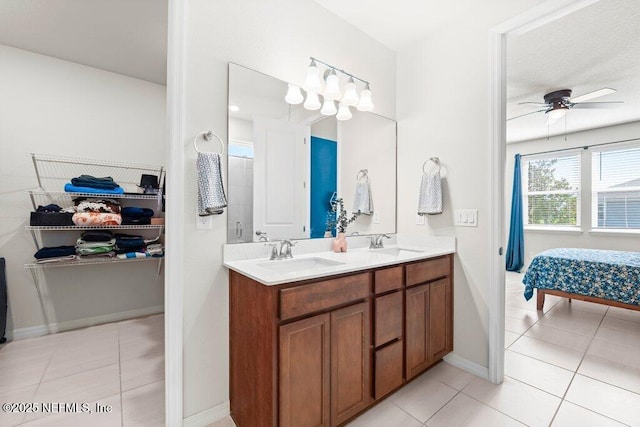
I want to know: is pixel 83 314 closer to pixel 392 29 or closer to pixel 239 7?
pixel 239 7

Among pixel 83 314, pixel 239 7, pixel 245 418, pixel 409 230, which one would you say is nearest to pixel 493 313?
pixel 409 230

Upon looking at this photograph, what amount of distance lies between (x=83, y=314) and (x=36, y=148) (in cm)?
168

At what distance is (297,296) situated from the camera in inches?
50.7

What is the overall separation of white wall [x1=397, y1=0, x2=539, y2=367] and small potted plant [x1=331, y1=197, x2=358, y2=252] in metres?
0.65

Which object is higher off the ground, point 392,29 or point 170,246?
point 392,29

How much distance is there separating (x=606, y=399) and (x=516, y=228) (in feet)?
14.7

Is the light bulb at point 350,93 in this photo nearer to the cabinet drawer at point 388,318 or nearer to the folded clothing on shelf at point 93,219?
the cabinet drawer at point 388,318

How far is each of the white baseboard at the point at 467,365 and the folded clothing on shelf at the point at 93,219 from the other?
126 inches

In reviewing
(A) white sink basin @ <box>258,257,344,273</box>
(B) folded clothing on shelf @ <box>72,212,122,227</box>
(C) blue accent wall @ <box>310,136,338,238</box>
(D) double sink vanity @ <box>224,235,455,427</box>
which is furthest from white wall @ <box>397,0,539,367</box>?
(B) folded clothing on shelf @ <box>72,212,122,227</box>

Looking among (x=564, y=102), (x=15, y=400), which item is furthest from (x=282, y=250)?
(x=564, y=102)

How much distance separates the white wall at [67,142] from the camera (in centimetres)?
257

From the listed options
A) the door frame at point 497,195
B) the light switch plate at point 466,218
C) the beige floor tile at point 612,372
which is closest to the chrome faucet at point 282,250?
the light switch plate at point 466,218

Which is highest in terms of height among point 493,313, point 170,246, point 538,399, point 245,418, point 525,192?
point 525,192

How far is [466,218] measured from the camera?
214 centimetres
